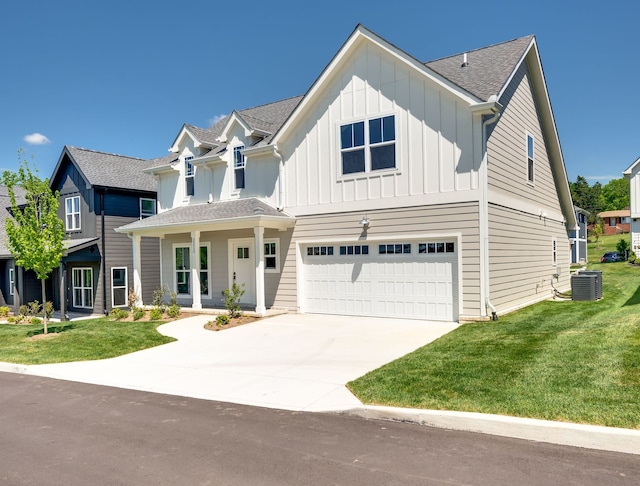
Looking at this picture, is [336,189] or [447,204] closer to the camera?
[447,204]

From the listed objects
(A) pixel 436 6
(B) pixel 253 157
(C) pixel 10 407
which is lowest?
(C) pixel 10 407

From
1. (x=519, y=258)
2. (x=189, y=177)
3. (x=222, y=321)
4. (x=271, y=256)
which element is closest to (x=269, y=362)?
(x=222, y=321)

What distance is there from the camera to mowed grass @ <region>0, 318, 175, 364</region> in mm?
11516

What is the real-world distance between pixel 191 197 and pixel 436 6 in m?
12.0

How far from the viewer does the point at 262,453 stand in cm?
510

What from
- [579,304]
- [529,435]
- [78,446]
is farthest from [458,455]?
[579,304]

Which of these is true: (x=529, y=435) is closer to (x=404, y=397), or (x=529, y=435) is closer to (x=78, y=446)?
(x=404, y=397)

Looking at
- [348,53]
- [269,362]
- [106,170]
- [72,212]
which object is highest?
[348,53]

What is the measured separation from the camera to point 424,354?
9.36 m

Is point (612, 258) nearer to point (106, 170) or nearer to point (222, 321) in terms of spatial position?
point (222, 321)

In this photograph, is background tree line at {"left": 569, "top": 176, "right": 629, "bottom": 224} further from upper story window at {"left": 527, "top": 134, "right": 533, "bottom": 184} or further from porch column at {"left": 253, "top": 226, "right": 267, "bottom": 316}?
porch column at {"left": 253, "top": 226, "right": 267, "bottom": 316}

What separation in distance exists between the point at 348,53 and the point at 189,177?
8972 millimetres

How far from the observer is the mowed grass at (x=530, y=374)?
5.77 meters

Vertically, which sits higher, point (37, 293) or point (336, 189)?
point (336, 189)
